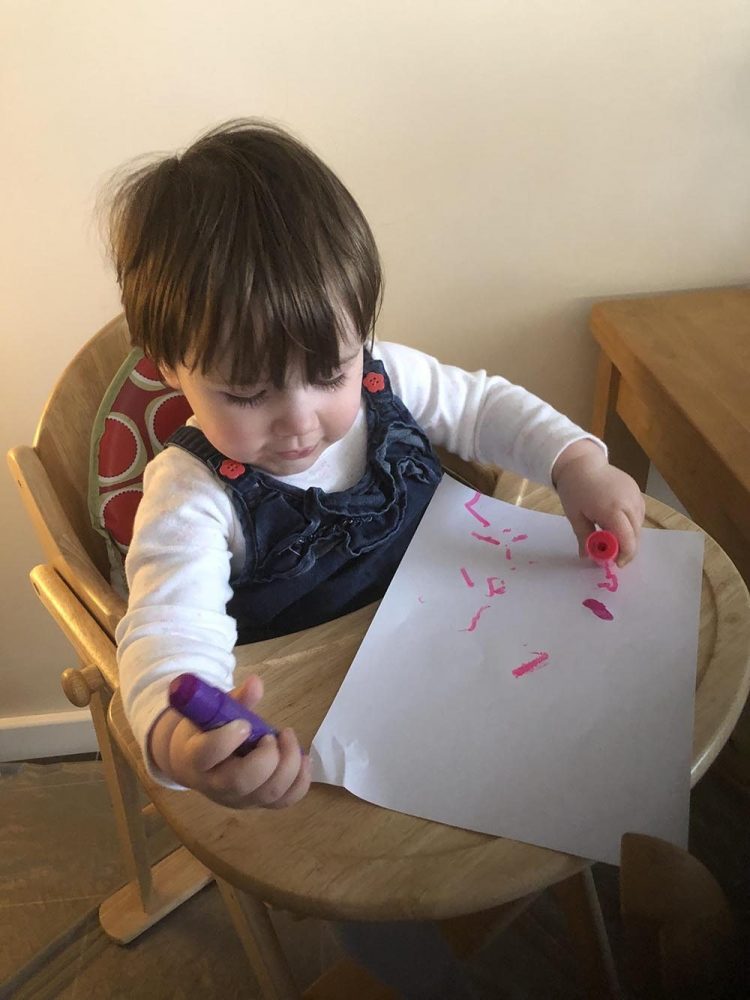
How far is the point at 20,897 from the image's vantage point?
1.12 meters

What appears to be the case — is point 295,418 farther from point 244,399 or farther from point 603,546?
point 603,546

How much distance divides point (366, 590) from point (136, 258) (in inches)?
11.8

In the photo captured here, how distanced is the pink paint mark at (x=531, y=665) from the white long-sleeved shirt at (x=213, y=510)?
185mm

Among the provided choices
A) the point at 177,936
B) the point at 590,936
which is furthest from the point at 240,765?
the point at 177,936

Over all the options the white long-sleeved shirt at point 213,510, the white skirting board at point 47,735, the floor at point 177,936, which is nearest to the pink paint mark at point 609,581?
the white long-sleeved shirt at point 213,510

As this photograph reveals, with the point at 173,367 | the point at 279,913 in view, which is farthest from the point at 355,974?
the point at 173,367

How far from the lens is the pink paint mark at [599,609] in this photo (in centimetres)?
54

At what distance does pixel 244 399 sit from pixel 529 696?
0.26 metres

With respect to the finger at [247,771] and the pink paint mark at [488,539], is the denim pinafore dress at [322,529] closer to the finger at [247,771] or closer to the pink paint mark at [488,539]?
the pink paint mark at [488,539]

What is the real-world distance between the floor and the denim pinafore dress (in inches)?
22.8

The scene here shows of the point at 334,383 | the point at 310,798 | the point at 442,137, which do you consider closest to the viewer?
the point at 310,798

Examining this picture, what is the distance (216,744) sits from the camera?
0.41 meters

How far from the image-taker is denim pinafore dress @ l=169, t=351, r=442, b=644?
2.02 ft

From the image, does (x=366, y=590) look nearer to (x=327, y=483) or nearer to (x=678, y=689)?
(x=327, y=483)
